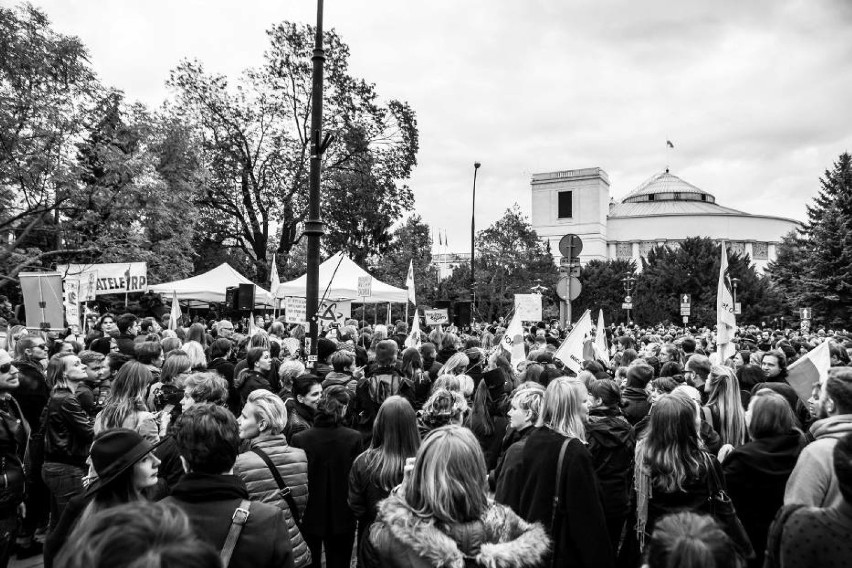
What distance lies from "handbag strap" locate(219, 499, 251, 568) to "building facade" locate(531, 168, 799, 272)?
280 feet

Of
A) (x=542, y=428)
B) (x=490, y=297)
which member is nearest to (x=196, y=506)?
(x=542, y=428)

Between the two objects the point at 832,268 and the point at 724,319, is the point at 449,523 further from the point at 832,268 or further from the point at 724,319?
the point at 832,268

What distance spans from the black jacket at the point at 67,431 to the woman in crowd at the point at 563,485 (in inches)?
134

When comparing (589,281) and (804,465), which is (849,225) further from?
(804,465)

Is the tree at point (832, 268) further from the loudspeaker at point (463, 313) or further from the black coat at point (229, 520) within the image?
the black coat at point (229, 520)

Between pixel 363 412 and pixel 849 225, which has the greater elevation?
pixel 849 225

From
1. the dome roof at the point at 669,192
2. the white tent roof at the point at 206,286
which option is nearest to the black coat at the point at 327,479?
the white tent roof at the point at 206,286

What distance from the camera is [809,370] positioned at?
7633 millimetres

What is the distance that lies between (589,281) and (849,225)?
26.1 metres

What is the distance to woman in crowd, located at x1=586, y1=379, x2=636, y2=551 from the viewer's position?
4.70 meters

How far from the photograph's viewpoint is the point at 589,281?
62.0 m

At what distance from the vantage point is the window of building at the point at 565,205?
8850cm

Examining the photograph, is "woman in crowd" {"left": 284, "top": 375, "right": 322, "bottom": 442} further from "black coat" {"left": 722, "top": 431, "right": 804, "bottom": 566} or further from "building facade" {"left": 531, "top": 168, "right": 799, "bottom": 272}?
"building facade" {"left": 531, "top": 168, "right": 799, "bottom": 272}

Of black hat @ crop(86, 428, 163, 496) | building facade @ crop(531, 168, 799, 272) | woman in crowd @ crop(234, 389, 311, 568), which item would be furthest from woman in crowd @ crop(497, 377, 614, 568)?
building facade @ crop(531, 168, 799, 272)
